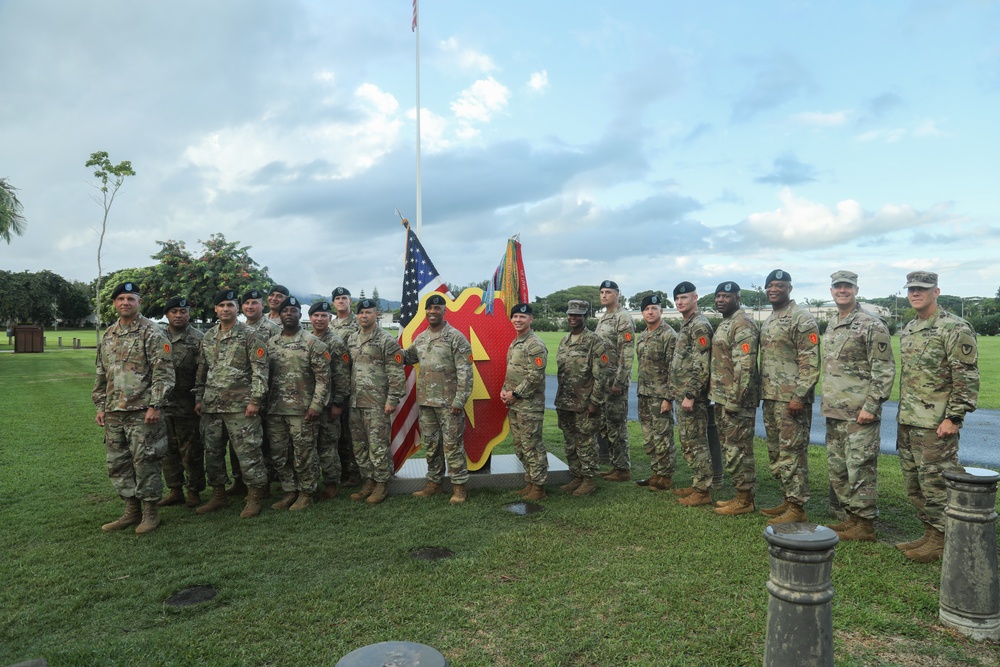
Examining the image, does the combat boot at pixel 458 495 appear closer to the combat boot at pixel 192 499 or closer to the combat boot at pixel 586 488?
the combat boot at pixel 586 488

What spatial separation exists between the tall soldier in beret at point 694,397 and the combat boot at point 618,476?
853 millimetres

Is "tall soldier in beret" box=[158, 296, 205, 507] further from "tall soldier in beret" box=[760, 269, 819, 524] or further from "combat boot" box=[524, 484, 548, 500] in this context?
"tall soldier in beret" box=[760, 269, 819, 524]

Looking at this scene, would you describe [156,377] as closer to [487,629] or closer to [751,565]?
[487,629]

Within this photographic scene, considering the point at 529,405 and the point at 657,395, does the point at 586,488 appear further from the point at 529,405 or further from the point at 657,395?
the point at 657,395

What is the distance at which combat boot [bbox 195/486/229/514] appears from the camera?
612cm

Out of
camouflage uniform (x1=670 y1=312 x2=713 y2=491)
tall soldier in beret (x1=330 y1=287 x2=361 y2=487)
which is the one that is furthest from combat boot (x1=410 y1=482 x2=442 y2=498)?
camouflage uniform (x1=670 y1=312 x2=713 y2=491)

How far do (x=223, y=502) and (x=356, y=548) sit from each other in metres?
2.12

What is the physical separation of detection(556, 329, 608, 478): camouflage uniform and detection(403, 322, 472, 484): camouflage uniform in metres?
1.08

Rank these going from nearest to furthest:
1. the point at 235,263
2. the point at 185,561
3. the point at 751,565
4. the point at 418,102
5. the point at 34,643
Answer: the point at 34,643
the point at 751,565
the point at 185,561
the point at 418,102
the point at 235,263

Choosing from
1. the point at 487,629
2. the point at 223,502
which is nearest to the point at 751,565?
the point at 487,629

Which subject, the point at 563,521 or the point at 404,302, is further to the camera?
the point at 404,302

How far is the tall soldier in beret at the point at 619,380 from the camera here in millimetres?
7070

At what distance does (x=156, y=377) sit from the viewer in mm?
5668

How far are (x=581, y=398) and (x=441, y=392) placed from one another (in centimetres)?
152
